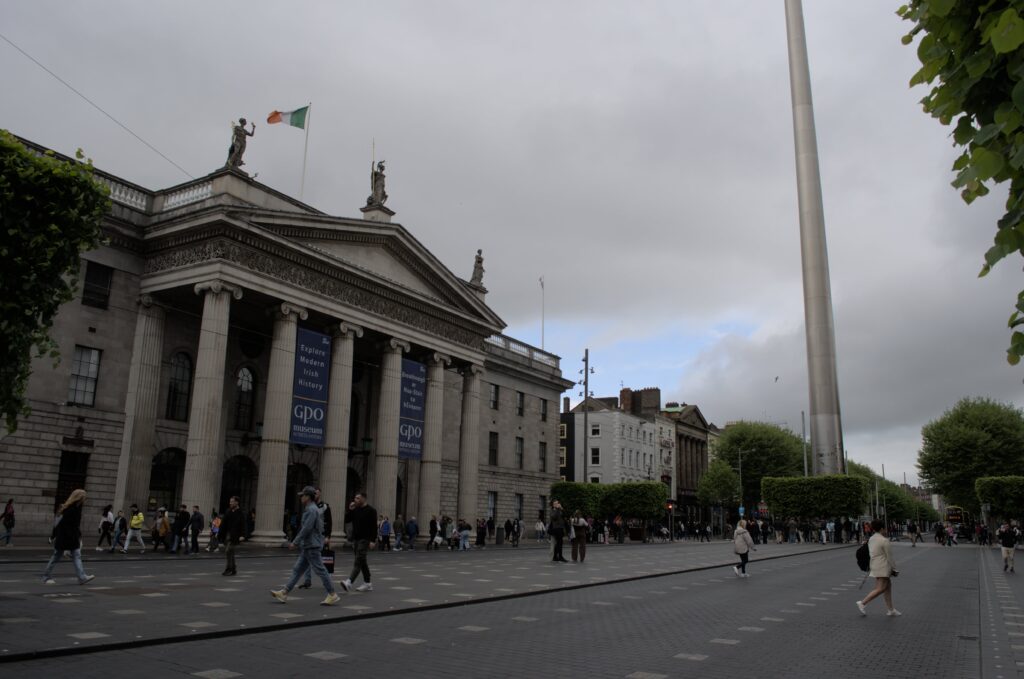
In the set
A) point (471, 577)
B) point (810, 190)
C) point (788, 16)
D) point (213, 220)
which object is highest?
point (788, 16)

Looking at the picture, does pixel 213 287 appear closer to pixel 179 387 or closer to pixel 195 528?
pixel 179 387

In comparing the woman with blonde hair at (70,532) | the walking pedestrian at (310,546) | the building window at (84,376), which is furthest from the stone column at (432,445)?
the walking pedestrian at (310,546)

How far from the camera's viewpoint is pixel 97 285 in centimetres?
2981

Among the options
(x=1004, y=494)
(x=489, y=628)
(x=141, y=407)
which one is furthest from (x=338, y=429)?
(x=1004, y=494)

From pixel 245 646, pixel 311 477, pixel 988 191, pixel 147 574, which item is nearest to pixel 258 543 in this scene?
pixel 311 477

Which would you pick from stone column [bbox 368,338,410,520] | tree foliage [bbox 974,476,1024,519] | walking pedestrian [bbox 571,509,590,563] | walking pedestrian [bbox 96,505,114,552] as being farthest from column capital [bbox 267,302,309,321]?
tree foliage [bbox 974,476,1024,519]

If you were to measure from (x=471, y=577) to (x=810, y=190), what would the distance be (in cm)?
4633

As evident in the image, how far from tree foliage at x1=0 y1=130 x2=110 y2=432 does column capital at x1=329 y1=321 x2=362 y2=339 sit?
73.2ft

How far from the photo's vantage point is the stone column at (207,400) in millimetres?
28031

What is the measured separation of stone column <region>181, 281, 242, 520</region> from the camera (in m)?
28.0

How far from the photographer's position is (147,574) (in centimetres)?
1780

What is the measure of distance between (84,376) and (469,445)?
20227 mm

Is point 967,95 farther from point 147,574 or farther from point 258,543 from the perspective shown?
point 258,543

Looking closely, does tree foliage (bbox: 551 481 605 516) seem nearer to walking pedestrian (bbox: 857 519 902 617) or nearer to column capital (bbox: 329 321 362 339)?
column capital (bbox: 329 321 362 339)
